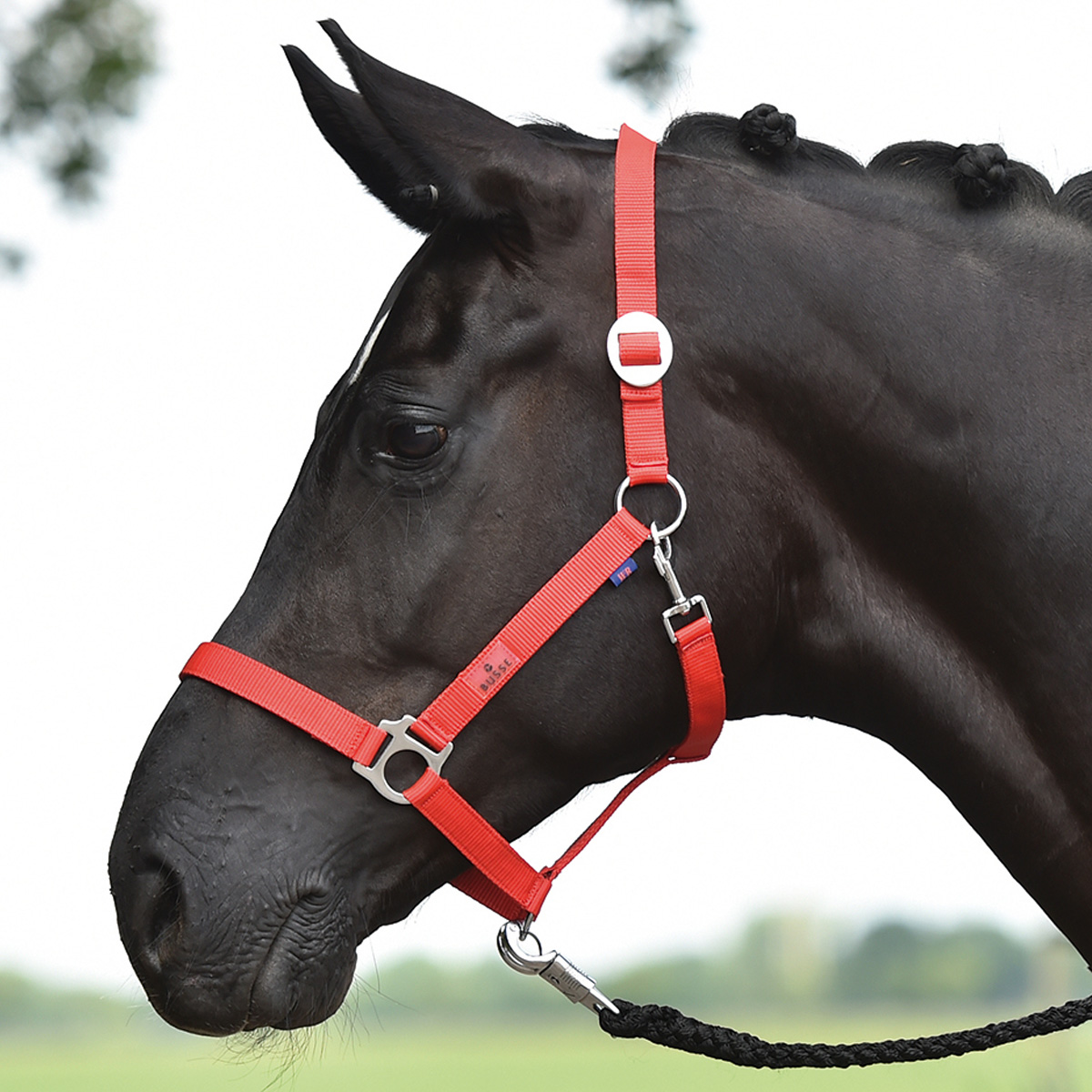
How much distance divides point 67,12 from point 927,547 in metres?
5.16

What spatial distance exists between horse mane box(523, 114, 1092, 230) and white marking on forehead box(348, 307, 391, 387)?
0.45m

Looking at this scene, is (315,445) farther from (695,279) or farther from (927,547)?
(927,547)

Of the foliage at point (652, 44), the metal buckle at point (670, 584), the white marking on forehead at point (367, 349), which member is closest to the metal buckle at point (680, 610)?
→ the metal buckle at point (670, 584)

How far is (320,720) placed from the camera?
6.22ft

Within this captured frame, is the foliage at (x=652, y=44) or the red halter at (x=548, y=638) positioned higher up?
the foliage at (x=652, y=44)

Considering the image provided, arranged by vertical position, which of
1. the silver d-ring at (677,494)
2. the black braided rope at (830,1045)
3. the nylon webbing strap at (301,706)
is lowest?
the black braided rope at (830,1045)

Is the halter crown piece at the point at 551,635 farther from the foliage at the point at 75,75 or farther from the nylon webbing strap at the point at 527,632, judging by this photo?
the foliage at the point at 75,75

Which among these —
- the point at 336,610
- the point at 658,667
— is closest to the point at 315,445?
the point at 336,610

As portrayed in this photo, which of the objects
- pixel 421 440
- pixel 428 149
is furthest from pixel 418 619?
pixel 428 149

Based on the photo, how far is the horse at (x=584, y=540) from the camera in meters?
1.88

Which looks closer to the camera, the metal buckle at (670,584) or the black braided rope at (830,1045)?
the metal buckle at (670,584)

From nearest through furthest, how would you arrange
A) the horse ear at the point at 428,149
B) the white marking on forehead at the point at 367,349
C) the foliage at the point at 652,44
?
the horse ear at the point at 428,149 → the white marking on forehead at the point at 367,349 → the foliage at the point at 652,44

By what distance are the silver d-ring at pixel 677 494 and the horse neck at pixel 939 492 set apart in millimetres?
150

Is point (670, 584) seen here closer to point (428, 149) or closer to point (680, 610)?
point (680, 610)
